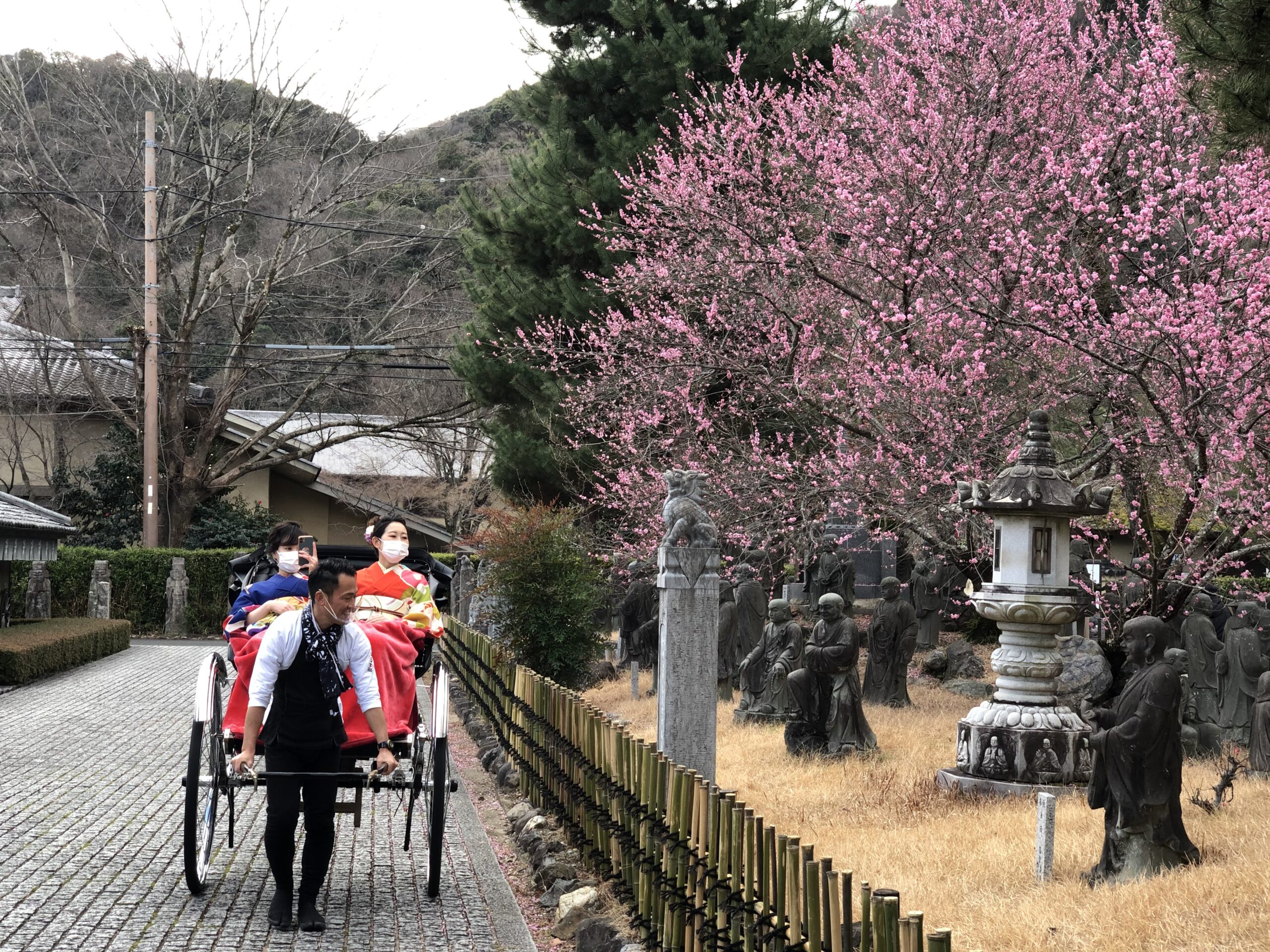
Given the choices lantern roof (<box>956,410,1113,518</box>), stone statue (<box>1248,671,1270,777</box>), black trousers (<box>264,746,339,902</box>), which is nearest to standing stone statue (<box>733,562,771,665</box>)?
lantern roof (<box>956,410,1113,518</box>)

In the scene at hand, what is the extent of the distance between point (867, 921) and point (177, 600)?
30.9 meters

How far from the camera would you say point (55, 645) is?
21.8 m

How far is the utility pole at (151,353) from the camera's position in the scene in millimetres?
31031

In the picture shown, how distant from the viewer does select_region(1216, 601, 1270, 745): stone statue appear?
13.2 meters

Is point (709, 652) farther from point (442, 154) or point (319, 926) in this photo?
point (442, 154)

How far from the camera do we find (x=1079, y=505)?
10062 mm

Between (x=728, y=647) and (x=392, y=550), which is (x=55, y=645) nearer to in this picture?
(x=728, y=647)

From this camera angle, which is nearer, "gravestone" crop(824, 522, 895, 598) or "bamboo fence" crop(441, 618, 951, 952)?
"bamboo fence" crop(441, 618, 951, 952)

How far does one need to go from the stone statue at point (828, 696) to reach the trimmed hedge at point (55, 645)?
518 inches

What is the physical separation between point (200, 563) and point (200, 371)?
13.6m

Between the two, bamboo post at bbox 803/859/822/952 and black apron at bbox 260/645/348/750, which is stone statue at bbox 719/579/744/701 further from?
bamboo post at bbox 803/859/822/952

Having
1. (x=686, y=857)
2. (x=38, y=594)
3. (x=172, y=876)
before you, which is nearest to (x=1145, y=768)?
(x=686, y=857)

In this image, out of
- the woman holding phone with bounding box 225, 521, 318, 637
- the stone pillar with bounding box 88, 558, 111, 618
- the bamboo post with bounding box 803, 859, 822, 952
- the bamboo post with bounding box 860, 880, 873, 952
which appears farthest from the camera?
the stone pillar with bounding box 88, 558, 111, 618

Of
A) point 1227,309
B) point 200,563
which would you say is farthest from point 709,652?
point 200,563
